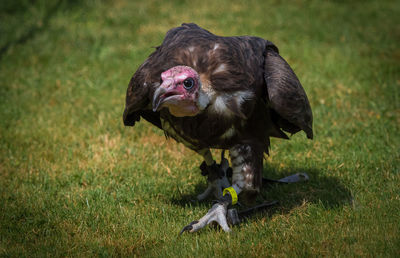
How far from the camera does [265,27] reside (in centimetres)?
1042

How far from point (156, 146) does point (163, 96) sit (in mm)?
2586

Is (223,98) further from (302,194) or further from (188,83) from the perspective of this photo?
(302,194)

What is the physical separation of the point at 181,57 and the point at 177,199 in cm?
163

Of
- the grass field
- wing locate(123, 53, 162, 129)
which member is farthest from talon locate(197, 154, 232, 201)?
wing locate(123, 53, 162, 129)

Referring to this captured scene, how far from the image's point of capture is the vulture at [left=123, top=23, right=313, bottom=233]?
3904mm

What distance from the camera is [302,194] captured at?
503cm

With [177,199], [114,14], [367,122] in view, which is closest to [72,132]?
Result: [177,199]

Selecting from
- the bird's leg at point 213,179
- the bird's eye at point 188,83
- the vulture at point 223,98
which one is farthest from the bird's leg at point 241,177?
the bird's eye at point 188,83

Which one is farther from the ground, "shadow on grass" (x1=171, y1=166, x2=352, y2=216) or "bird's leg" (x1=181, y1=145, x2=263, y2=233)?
"bird's leg" (x1=181, y1=145, x2=263, y2=233)

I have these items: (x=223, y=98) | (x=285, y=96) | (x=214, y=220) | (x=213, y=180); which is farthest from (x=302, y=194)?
(x=223, y=98)

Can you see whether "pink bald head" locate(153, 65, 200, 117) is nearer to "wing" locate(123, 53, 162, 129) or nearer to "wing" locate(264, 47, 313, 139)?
"wing" locate(123, 53, 162, 129)

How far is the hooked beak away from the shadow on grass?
1.44 metres

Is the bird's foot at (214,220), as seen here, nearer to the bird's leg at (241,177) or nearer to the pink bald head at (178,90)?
the bird's leg at (241,177)

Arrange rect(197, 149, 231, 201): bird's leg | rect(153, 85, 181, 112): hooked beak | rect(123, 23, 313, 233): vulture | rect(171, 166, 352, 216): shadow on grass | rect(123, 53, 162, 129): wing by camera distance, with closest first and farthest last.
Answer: rect(153, 85, 181, 112): hooked beak, rect(123, 23, 313, 233): vulture, rect(123, 53, 162, 129): wing, rect(171, 166, 352, 216): shadow on grass, rect(197, 149, 231, 201): bird's leg
